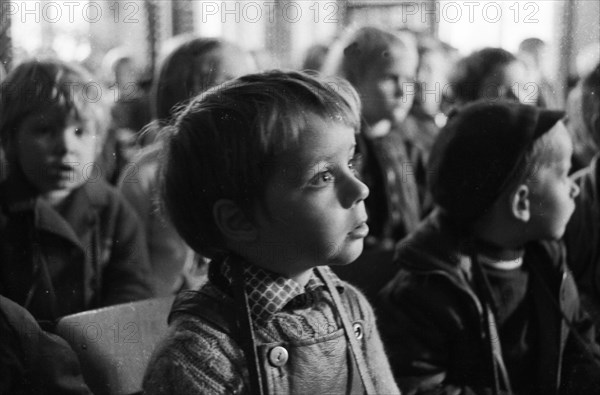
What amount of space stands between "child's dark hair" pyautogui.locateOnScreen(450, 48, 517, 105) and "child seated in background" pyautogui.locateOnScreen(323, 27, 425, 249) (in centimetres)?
12

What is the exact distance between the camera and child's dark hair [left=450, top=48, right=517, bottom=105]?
69.8 inches

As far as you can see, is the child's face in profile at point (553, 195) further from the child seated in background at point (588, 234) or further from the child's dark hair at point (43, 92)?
the child's dark hair at point (43, 92)

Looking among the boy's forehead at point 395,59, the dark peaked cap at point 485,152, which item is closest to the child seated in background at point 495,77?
the boy's forehead at point 395,59

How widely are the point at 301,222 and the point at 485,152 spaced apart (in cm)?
47

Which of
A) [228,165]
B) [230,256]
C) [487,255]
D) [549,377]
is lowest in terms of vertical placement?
[549,377]

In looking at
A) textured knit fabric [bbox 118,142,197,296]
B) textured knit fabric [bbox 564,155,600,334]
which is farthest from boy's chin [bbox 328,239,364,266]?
textured knit fabric [bbox 564,155,600,334]

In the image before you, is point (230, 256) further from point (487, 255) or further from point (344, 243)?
point (487, 255)

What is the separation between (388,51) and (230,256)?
39.8 inches

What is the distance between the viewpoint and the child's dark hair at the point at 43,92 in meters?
1.16

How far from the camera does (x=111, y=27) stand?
430 centimetres

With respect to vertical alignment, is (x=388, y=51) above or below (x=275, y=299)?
above

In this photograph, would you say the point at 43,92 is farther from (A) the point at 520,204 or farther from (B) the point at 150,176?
(A) the point at 520,204

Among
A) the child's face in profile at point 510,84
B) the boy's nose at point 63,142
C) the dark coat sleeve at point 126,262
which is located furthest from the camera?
the child's face in profile at point 510,84

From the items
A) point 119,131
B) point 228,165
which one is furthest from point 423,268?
point 119,131
